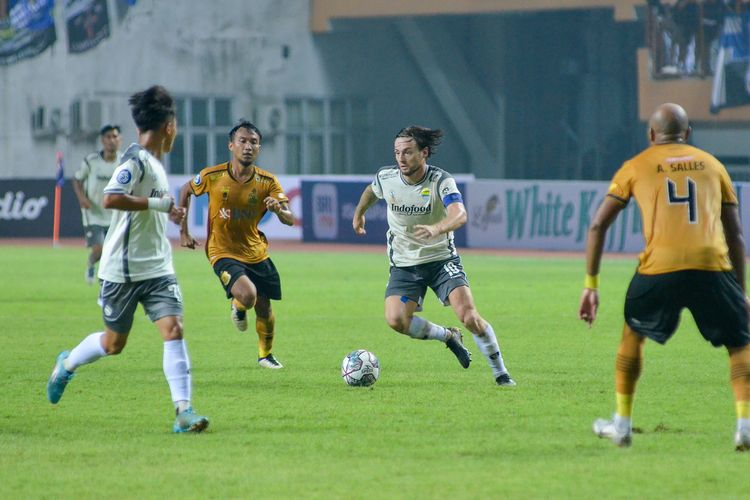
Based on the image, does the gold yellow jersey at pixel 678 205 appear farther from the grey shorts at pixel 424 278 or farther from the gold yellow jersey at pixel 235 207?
the gold yellow jersey at pixel 235 207

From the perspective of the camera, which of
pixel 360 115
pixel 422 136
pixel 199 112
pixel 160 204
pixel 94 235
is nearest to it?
pixel 160 204

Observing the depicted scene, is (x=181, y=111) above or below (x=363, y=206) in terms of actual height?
above

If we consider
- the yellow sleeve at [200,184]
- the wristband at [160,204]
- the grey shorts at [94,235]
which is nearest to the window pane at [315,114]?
the grey shorts at [94,235]

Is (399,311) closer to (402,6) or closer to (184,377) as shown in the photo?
(184,377)

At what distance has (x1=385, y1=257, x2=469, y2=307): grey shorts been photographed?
1077 centimetres

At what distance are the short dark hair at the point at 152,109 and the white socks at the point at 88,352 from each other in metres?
1.40

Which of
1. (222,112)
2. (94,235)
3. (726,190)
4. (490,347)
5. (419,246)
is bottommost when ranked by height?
(490,347)

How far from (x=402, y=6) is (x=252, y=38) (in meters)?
4.86

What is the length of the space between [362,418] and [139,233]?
6.11 ft

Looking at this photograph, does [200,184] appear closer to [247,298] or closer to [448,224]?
[247,298]

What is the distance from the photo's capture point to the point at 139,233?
27.9ft

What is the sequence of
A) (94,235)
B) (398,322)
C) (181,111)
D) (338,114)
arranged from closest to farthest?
(398,322) → (94,235) → (181,111) → (338,114)

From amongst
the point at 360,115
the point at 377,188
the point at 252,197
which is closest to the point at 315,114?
the point at 360,115

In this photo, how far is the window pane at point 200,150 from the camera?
44906mm
